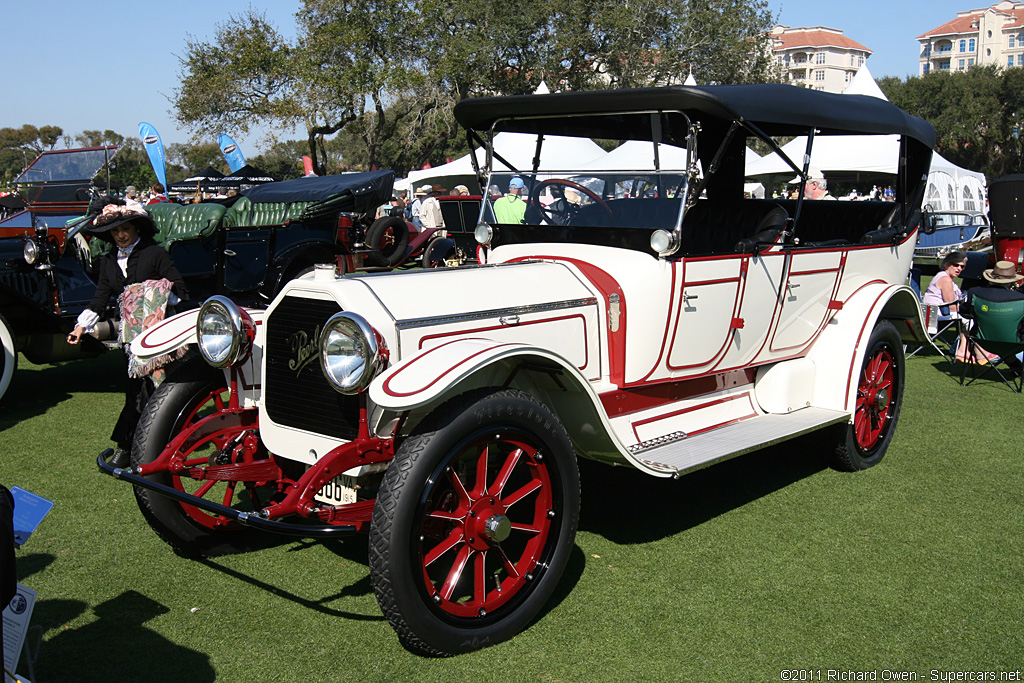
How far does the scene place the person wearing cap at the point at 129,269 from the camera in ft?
16.1

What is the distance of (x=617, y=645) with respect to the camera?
3.07 m

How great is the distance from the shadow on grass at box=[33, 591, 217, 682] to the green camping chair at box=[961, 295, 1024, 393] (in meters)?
6.64

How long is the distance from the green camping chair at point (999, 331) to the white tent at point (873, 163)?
7.48m

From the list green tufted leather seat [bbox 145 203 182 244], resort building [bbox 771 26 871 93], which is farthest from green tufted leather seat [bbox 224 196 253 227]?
resort building [bbox 771 26 871 93]

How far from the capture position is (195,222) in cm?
830

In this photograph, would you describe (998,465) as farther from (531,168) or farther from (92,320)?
(92,320)

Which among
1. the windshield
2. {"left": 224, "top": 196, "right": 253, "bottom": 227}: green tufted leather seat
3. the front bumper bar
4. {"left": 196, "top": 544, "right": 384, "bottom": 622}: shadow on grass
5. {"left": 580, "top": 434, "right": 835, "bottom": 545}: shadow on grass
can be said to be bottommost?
Result: {"left": 580, "top": 434, "right": 835, "bottom": 545}: shadow on grass

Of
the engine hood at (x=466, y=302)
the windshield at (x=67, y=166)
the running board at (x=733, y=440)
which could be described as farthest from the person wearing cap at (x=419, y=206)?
the engine hood at (x=466, y=302)

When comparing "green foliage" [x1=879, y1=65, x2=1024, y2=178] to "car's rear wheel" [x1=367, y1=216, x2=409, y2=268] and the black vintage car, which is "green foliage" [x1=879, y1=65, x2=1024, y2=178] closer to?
"car's rear wheel" [x1=367, y1=216, x2=409, y2=268]

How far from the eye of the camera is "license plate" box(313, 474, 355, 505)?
3172mm

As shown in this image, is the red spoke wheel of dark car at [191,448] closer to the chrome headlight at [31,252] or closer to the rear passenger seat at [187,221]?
the chrome headlight at [31,252]

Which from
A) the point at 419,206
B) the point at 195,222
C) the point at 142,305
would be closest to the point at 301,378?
the point at 142,305

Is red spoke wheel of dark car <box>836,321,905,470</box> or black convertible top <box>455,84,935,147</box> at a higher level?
black convertible top <box>455,84,935,147</box>

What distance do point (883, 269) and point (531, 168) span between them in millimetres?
2448
